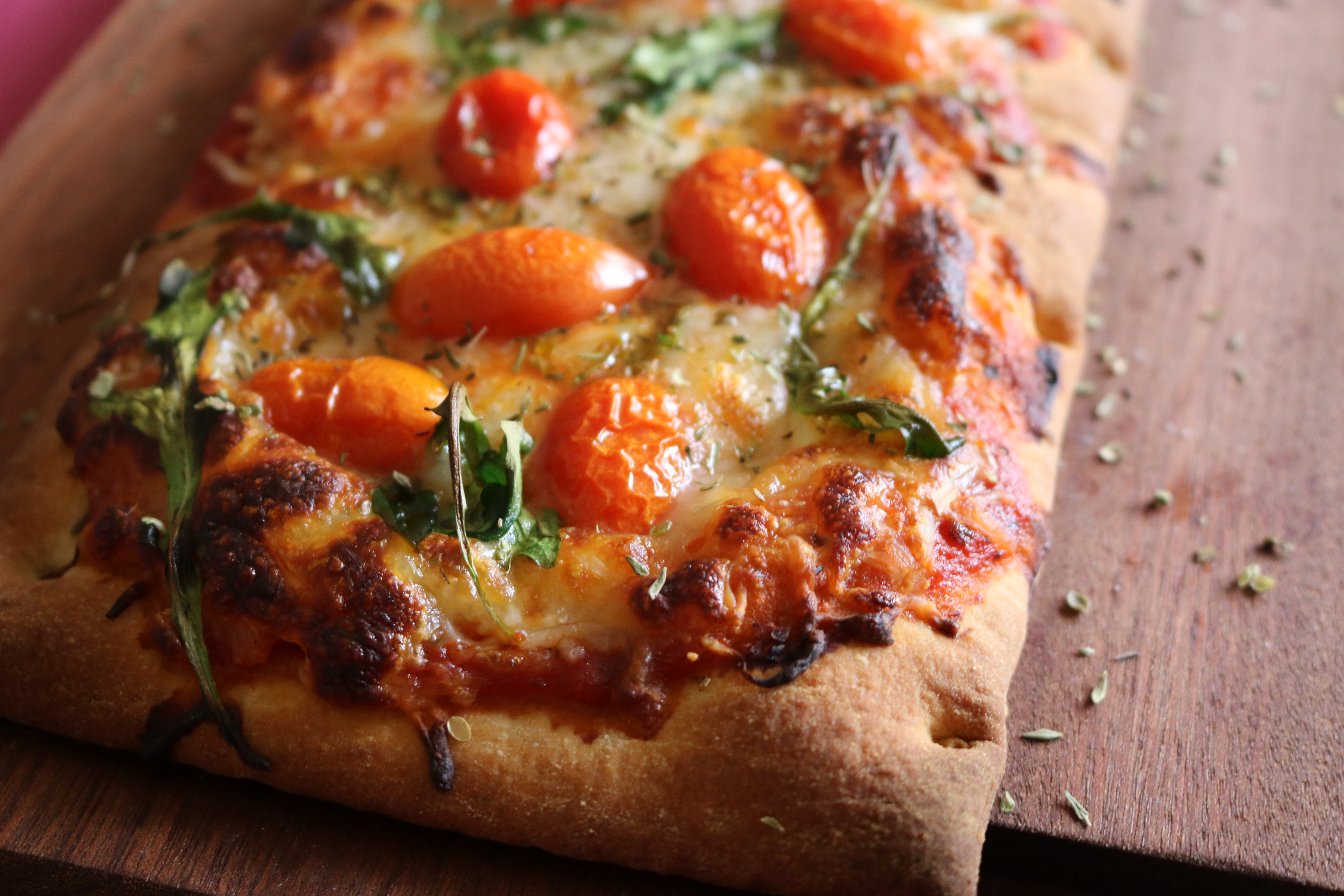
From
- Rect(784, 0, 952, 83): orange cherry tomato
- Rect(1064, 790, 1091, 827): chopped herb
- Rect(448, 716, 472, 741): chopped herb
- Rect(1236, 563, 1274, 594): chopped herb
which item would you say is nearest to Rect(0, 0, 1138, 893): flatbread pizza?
Rect(448, 716, 472, 741): chopped herb

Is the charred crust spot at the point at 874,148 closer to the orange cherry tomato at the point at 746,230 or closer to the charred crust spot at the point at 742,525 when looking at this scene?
the orange cherry tomato at the point at 746,230

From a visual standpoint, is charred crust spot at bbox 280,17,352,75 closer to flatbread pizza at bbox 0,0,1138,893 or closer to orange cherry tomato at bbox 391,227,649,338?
flatbread pizza at bbox 0,0,1138,893

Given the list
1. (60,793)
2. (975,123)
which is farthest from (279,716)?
(975,123)

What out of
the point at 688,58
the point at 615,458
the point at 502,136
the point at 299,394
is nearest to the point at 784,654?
the point at 615,458

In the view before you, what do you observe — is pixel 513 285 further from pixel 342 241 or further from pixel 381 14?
pixel 381 14

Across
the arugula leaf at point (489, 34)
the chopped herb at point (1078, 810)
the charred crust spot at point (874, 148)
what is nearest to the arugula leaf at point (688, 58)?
the arugula leaf at point (489, 34)

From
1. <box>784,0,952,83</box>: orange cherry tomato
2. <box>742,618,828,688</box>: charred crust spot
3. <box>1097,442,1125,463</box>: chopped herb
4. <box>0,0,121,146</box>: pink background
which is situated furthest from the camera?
<box>0,0,121,146</box>: pink background
